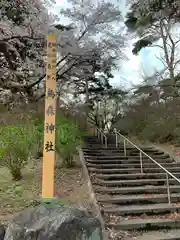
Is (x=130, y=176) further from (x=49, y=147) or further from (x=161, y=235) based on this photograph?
(x=49, y=147)

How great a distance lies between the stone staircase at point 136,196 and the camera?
219 inches

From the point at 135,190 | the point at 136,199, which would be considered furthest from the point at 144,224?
the point at 135,190

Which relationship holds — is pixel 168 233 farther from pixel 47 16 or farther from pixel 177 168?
pixel 47 16

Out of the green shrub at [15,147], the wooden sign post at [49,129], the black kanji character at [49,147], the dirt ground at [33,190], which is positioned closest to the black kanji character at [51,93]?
the wooden sign post at [49,129]

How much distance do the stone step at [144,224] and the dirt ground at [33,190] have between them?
744mm

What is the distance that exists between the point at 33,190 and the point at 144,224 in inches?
101

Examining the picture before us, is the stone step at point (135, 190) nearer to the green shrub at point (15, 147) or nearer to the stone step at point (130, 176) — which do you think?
the stone step at point (130, 176)

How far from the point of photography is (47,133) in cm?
534

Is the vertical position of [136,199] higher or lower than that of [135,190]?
lower

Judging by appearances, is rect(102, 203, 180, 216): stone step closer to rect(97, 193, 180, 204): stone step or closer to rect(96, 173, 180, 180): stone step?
rect(97, 193, 180, 204): stone step

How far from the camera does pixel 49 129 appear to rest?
5.35 meters

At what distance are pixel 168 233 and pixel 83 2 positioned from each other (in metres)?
11.2

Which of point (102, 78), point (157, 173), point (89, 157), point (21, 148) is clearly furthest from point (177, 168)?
point (102, 78)

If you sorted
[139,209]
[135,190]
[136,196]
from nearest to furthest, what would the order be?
[139,209], [136,196], [135,190]
